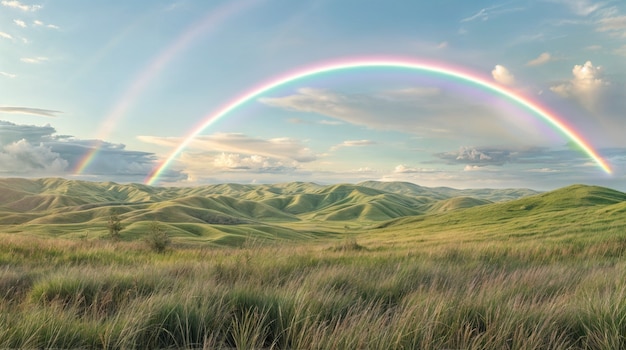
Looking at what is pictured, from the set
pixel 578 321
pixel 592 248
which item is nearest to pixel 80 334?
pixel 578 321

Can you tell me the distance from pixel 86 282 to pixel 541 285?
729 cm

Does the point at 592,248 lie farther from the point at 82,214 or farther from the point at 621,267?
the point at 82,214

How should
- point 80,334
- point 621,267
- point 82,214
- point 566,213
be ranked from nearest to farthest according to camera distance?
point 80,334, point 621,267, point 566,213, point 82,214

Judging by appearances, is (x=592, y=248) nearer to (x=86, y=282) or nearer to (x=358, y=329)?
(x=358, y=329)

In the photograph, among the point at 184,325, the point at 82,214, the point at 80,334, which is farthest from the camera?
the point at 82,214

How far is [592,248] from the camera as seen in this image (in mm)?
12820

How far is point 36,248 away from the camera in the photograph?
41.5ft

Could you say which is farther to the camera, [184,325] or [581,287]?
[581,287]

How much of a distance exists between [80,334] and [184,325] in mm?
993

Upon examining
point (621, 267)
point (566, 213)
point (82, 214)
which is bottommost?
point (82, 214)

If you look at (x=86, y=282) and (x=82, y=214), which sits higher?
(x=86, y=282)

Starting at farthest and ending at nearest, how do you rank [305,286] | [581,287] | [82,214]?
[82,214]
[581,287]
[305,286]

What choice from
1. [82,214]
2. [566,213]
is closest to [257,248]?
[566,213]

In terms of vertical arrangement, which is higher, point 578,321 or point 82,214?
point 578,321
